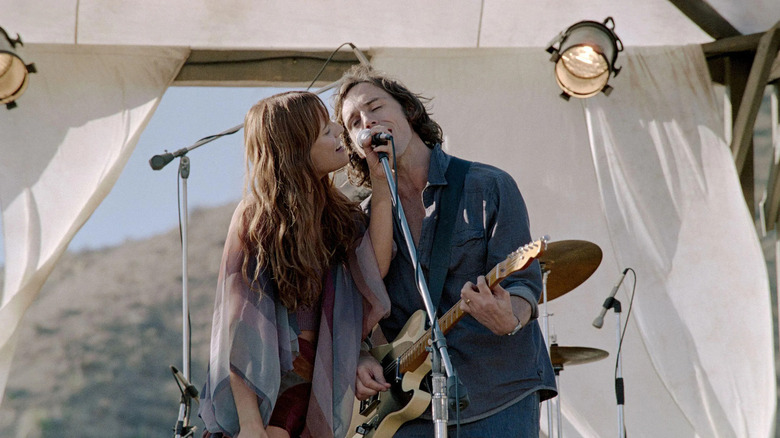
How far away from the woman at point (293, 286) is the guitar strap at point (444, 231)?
14cm

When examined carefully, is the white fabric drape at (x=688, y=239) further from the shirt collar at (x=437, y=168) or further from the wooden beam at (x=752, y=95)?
the shirt collar at (x=437, y=168)

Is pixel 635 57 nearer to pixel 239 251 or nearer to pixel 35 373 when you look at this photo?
pixel 239 251

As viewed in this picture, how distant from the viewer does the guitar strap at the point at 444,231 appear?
2406 mm

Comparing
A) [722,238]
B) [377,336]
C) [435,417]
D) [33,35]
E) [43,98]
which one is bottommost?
[435,417]

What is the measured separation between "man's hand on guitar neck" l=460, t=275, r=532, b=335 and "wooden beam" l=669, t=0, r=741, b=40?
3454 mm

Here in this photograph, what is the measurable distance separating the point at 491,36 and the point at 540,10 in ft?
1.09

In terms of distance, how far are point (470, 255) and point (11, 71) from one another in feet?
10.8

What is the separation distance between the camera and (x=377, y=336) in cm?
261

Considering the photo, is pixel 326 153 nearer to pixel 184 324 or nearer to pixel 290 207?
pixel 290 207

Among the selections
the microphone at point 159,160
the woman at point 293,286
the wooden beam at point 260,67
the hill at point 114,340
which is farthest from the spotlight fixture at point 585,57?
the hill at point 114,340

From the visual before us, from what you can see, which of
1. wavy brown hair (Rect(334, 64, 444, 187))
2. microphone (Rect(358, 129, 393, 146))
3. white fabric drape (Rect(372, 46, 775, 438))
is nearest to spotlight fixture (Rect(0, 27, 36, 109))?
white fabric drape (Rect(372, 46, 775, 438))

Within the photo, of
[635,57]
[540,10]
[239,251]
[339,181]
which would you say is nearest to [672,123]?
[635,57]

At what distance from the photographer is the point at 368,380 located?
241 centimetres

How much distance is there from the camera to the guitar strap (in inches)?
94.7
